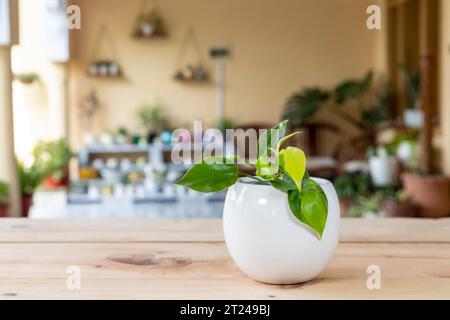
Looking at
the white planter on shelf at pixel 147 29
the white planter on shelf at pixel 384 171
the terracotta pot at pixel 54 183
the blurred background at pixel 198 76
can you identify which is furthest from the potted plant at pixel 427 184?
the terracotta pot at pixel 54 183

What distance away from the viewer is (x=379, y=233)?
4.32 ft

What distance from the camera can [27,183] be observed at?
5.12 metres

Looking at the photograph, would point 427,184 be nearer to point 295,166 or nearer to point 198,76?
point 295,166

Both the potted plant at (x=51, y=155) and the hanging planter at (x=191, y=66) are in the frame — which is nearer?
the potted plant at (x=51, y=155)

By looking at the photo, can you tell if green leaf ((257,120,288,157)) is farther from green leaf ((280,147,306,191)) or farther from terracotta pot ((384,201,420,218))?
terracotta pot ((384,201,420,218))

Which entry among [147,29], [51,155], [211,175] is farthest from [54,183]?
[211,175]

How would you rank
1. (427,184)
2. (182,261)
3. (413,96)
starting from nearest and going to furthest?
(182,261) < (427,184) < (413,96)

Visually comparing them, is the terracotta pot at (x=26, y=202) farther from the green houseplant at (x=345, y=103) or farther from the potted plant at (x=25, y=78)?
the green houseplant at (x=345, y=103)

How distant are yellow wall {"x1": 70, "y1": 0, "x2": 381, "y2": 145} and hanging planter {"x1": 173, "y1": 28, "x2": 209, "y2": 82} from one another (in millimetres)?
70

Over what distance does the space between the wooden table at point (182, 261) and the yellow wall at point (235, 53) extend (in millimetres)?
7200

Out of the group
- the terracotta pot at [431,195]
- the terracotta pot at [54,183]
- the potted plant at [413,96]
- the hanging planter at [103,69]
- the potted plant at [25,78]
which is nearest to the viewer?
the terracotta pot at [431,195]

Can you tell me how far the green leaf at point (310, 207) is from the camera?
92cm

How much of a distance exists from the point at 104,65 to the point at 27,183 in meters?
3.52
